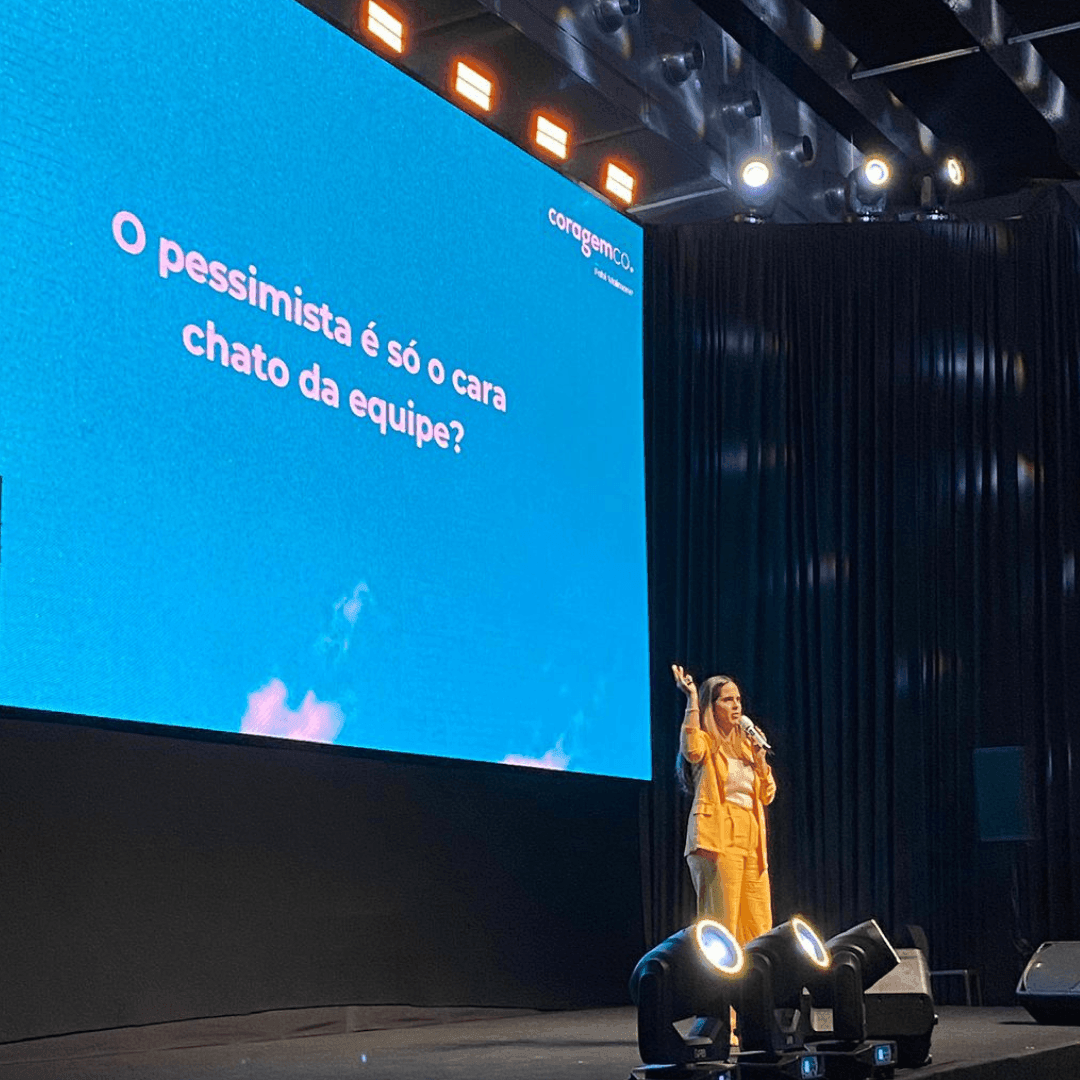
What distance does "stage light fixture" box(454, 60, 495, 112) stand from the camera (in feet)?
16.6

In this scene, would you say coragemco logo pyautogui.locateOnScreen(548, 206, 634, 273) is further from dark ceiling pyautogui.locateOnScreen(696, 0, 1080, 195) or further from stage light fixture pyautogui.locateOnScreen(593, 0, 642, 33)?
dark ceiling pyautogui.locateOnScreen(696, 0, 1080, 195)

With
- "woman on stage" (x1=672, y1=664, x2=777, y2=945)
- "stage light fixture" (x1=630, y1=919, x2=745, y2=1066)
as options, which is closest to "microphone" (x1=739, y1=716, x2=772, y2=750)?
"woman on stage" (x1=672, y1=664, x2=777, y2=945)

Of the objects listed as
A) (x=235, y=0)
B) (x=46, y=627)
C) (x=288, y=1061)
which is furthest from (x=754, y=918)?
(x=235, y=0)

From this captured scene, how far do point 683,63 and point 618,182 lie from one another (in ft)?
1.66

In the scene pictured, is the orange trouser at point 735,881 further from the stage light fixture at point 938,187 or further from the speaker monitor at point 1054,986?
Answer: the stage light fixture at point 938,187

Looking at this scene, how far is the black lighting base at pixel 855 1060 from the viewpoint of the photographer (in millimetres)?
2516

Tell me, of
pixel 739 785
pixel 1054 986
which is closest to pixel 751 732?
pixel 739 785

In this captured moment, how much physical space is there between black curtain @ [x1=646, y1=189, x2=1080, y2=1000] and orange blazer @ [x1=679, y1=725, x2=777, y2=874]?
64.7 inches

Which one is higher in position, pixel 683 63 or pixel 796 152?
pixel 683 63

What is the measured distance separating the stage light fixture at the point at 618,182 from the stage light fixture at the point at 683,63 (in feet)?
1.30

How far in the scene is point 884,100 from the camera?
631 centimetres

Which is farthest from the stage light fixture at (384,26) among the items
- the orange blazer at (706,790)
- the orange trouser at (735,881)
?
the orange trouser at (735,881)

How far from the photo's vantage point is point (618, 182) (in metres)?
6.00

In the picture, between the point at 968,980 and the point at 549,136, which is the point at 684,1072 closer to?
the point at 968,980
